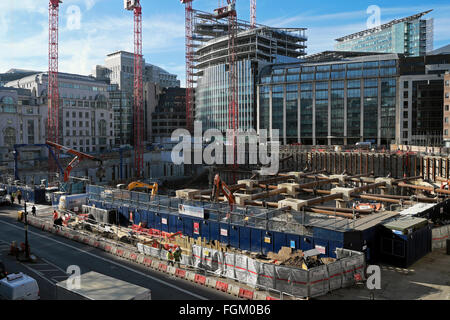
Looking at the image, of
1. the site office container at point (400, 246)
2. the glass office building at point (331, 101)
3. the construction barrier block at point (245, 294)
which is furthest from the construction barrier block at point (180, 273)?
the glass office building at point (331, 101)

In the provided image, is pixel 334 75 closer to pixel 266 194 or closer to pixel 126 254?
pixel 266 194

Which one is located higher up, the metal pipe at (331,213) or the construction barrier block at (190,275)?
the metal pipe at (331,213)

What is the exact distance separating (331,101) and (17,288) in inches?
3920

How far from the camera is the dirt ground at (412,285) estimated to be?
19.5 m

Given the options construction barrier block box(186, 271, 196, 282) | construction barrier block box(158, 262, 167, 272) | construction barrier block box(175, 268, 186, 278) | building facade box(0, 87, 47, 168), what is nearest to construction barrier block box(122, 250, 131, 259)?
construction barrier block box(158, 262, 167, 272)

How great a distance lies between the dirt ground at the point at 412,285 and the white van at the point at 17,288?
14323 mm

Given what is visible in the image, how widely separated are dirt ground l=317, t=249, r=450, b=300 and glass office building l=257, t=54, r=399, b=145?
84736 millimetres

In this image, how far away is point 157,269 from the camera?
2478 centimetres

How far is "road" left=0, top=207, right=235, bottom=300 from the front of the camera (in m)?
21.0

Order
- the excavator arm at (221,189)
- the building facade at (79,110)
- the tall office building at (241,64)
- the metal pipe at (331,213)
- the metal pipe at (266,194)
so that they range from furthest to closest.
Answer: the tall office building at (241,64)
the building facade at (79,110)
the metal pipe at (266,194)
the excavator arm at (221,189)
the metal pipe at (331,213)

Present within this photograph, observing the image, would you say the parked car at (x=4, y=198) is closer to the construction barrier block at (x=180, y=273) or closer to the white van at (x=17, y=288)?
the white van at (x=17, y=288)

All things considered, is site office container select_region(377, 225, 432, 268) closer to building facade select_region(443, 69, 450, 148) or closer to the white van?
the white van

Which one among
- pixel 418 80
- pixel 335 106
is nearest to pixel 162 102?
pixel 335 106

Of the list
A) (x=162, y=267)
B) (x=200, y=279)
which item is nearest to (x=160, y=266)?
(x=162, y=267)
